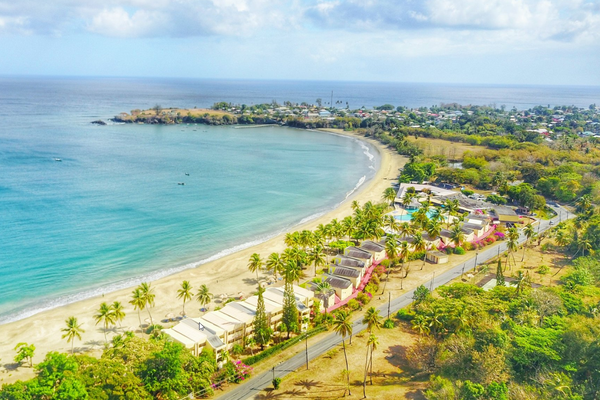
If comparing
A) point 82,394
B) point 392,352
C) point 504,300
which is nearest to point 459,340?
point 392,352

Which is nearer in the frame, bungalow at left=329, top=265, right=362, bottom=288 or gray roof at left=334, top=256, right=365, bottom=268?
bungalow at left=329, top=265, right=362, bottom=288

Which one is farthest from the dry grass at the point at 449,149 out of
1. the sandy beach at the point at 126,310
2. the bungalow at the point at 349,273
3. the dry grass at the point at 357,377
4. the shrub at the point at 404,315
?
the dry grass at the point at 357,377

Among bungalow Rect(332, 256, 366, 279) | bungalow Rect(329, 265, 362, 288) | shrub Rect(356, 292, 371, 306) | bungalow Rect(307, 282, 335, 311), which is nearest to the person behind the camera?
bungalow Rect(307, 282, 335, 311)

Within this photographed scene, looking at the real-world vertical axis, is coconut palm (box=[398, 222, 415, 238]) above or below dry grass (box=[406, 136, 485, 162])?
below

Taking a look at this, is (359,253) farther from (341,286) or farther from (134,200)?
(134,200)

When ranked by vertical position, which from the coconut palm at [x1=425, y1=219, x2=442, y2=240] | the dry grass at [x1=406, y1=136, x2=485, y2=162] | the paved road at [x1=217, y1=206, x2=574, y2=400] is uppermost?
the dry grass at [x1=406, y1=136, x2=485, y2=162]

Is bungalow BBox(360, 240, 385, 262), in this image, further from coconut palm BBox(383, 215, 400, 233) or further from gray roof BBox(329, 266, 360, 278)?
gray roof BBox(329, 266, 360, 278)

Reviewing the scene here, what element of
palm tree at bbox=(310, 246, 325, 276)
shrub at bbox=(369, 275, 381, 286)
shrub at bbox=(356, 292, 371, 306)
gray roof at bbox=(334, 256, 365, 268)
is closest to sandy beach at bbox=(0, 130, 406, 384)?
palm tree at bbox=(310, 246, 325, 276)
